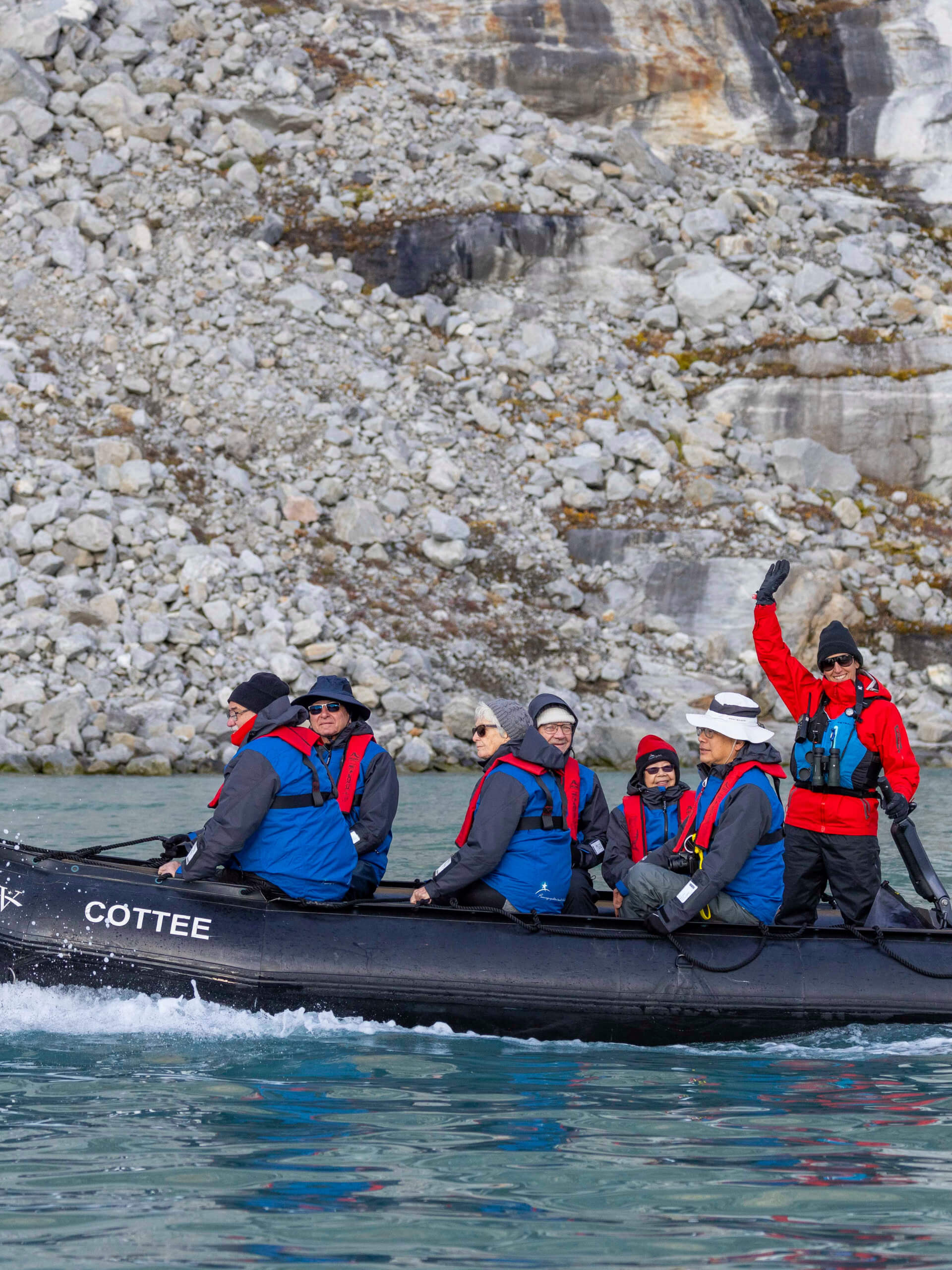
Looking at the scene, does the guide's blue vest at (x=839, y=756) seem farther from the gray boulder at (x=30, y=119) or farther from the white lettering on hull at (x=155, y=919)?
the gray boulder at (x=30, y=119)

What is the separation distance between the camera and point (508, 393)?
32781mm

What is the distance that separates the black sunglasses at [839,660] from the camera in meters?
7.57

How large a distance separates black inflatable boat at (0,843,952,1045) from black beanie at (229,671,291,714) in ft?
3.36

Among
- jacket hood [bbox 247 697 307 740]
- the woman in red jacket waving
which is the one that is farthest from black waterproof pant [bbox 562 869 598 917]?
jacket hood [bbox 247 697 307 740]

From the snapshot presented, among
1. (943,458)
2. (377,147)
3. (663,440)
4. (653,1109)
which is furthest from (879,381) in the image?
(653,1109)

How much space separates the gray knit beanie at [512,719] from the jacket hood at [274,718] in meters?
1.03

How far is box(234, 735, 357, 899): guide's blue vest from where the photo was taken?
269 inches

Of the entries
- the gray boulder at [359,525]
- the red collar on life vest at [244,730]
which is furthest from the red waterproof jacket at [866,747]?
the gray boulder at [359,525]

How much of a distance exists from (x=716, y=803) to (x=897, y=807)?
114 centimetres

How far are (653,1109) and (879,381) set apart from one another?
99.5 ft

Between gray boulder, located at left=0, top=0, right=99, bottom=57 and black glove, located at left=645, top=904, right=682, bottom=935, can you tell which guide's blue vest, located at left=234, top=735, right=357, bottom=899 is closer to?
black glove, located at left=645, top=904, right=682, bottom=935

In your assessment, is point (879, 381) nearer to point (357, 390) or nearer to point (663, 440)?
point (663, 440)

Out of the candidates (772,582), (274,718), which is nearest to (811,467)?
(772,582)

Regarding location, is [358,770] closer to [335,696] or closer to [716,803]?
[335,696]
